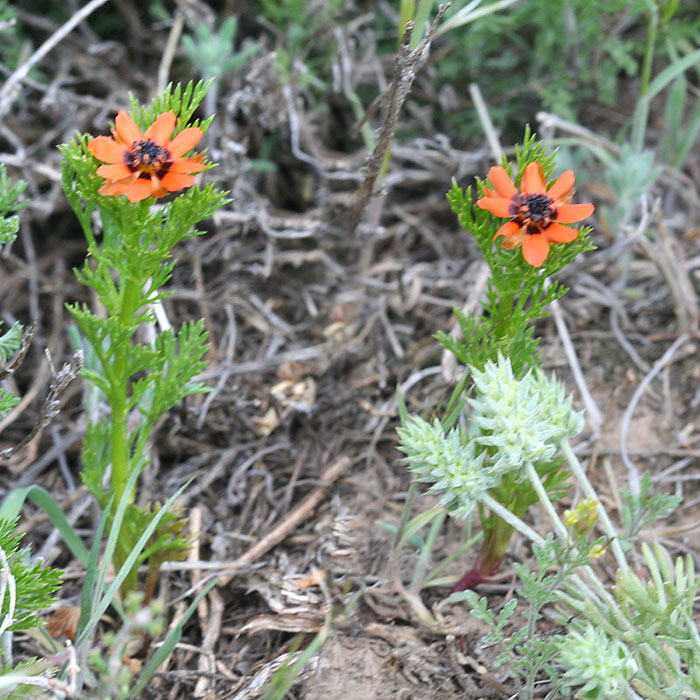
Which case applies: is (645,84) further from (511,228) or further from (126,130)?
(126,130)

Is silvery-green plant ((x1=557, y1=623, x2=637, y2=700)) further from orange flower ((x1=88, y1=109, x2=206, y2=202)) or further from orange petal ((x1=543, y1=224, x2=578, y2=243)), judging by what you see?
orange flower ((x1=88, y1=109, x2=206, y2=202))

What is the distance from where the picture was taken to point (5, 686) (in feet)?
4.36

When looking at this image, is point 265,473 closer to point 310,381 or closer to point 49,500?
point 310,381

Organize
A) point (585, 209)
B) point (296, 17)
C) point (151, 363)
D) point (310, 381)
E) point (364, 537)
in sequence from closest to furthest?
1. point (585, 209)
2. point (151, 363)
3. point (364, 537)
4. point (310, 381)
5. point (296, 17)

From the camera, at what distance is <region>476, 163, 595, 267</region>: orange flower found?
1571 mm

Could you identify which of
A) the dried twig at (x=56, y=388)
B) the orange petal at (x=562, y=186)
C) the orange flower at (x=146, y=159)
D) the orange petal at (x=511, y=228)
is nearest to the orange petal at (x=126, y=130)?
the orange flower at (x=146, y=159)

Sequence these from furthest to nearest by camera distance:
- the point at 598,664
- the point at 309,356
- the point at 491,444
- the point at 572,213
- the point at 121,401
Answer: the point at 309,356
the point at 121,401
the point at 572,213
the point at 491,444
the point at 598,664

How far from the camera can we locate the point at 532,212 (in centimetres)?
158

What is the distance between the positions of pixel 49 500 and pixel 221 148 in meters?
1.52

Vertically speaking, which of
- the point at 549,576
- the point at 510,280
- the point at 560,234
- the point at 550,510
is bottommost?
the point at 549,576

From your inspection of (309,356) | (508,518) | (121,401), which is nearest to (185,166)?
(121,401)

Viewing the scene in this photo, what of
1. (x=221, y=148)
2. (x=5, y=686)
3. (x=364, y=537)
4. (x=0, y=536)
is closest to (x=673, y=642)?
(x=364, y=537)

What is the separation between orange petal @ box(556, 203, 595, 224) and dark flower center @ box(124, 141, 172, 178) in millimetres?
820

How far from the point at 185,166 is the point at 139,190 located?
0.11 m
